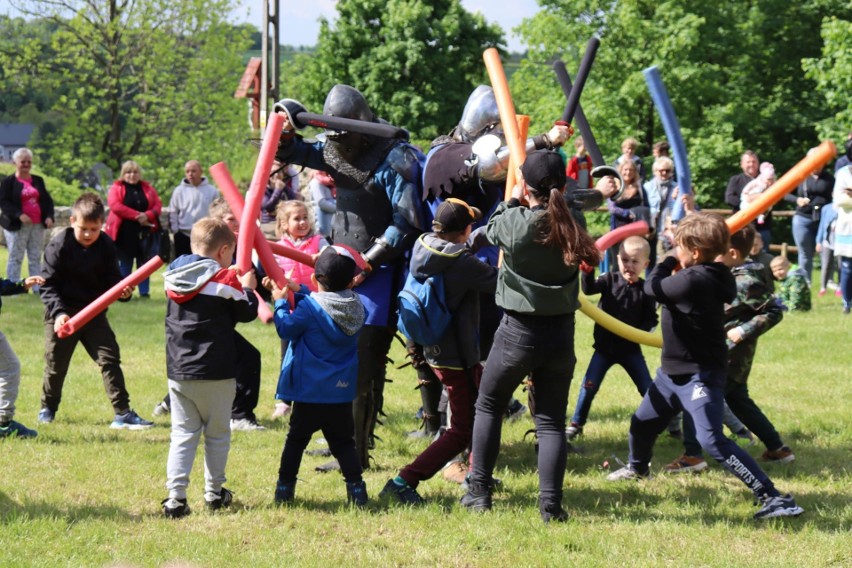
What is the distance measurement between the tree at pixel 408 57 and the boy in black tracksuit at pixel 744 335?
33965mm

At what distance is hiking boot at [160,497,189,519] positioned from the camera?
4.87 meters

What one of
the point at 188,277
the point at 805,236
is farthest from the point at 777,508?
the point at 805,236

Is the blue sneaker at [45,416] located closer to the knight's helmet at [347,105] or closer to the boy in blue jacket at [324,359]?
the boy in blue jacket at [324,359]

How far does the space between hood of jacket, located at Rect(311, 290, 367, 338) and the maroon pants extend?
59 cm

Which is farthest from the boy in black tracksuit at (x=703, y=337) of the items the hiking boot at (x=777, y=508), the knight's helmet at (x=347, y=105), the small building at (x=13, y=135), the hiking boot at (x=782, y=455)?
the small building at (x=13, y=135)

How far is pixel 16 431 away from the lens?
253 inches

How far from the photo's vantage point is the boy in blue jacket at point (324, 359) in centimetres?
490

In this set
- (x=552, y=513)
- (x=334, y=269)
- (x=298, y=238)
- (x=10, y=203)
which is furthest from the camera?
(x=10, y=203)

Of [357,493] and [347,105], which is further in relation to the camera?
[347,105]

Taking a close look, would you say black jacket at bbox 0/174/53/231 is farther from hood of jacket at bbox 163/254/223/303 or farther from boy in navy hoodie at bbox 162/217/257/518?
hood of jacket at bbox 163/254/223/303

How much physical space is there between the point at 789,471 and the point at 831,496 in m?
0.52

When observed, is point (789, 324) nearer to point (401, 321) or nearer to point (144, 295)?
point (401, 321)

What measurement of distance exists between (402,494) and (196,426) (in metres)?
1.04

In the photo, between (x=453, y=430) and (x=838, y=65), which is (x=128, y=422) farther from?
(x=838, y=65)
